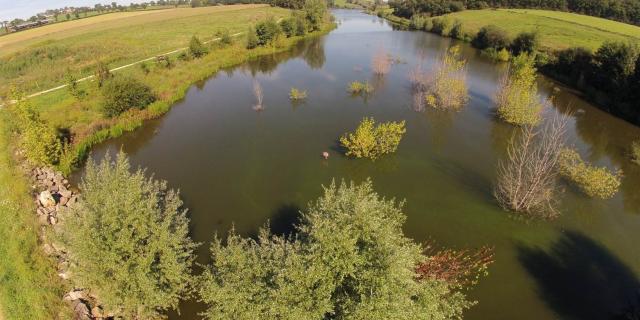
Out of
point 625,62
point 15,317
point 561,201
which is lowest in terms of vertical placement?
point 561,201

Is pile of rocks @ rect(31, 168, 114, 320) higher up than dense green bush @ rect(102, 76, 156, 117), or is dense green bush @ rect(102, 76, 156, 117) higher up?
dense green bush @ rect(102, 76, 156, 117)

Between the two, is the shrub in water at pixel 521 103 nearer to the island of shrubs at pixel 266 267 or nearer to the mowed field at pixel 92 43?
the island of shrubs at pixel 266 267

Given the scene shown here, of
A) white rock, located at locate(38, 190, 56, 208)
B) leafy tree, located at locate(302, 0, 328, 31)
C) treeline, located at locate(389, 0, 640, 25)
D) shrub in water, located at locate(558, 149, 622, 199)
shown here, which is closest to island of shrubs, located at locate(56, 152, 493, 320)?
white rock, located at locate(38, 190, 56, 208)

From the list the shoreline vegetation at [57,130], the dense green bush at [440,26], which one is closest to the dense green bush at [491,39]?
the dense green bush at [440,26]

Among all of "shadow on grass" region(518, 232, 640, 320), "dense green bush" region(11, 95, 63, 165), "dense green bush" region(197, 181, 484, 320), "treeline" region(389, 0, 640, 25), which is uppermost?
"treeline" region(389, 0, 640, 25)

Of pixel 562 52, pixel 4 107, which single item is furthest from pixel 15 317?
pixel 562 52

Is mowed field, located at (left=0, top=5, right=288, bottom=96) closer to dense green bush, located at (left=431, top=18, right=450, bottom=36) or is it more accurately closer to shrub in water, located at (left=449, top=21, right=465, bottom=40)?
dense green bush, located at (left=431, top=18, right=450, bottom=36)

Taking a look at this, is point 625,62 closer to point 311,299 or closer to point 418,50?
point 418,50
